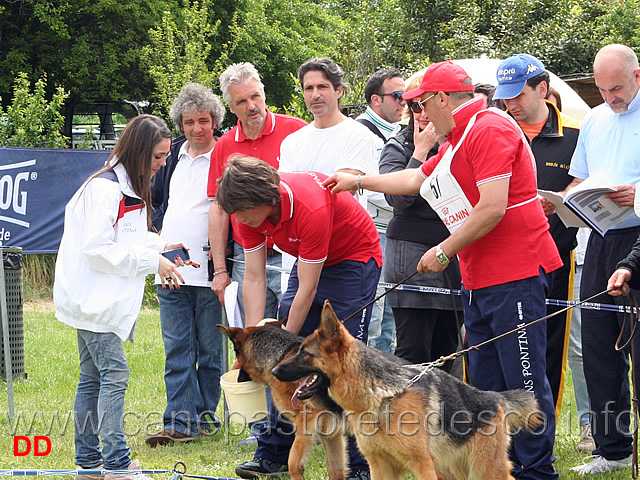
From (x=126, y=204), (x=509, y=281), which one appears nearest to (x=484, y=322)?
(x=509, y=281)

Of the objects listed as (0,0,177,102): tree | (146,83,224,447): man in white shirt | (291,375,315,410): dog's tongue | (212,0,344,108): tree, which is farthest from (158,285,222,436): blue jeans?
(212,0,344,108): tree

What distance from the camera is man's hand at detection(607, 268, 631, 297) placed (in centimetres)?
413

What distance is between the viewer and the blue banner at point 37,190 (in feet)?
25.6

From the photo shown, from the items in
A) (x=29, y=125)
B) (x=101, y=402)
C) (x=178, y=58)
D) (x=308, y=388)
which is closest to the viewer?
(x=308, y=388)

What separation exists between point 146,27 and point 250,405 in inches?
919

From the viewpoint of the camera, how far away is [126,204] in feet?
14.7

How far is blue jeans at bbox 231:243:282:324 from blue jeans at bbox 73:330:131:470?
1.28 meters

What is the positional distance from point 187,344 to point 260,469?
4.84 feet

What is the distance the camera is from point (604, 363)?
15.7 feet

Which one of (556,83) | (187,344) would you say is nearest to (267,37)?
(556,83)

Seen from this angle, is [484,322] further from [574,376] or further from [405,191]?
[574,376]

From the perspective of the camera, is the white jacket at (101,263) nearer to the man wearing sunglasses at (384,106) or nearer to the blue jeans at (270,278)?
the blue jeans at (270,278)

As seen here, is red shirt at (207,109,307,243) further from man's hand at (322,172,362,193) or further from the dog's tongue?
the dog's tongue

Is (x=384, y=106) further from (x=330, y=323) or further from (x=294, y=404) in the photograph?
(x=330, y=323)
